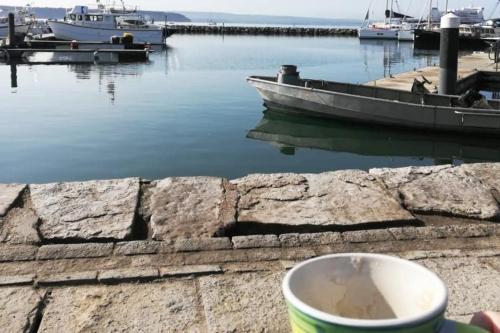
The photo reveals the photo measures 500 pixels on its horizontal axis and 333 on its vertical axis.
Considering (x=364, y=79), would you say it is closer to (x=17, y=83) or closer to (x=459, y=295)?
(x=17, y=83)

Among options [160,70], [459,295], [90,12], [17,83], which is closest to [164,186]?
[459,295]

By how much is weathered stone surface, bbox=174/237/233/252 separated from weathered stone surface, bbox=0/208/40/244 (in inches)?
31.2

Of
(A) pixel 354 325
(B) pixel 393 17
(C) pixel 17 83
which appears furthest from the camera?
(B) pixel 393 17

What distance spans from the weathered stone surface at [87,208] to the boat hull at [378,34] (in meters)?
58.3

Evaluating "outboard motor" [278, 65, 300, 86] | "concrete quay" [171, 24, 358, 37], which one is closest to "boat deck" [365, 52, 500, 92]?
"outboard motor" [278, 65, 300, 86]

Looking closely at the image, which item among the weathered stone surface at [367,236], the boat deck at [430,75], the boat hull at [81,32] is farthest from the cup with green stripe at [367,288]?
the boat hull at [81,32]

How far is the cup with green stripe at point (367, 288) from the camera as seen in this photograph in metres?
1.62

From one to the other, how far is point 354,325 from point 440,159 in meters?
10.5

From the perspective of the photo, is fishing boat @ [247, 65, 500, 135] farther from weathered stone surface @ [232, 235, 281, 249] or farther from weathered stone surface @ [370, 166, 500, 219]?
weathered stone surface @ [232, 235, 281, 249]

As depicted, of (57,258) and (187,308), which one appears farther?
(57,258)

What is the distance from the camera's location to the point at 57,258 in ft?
9.52

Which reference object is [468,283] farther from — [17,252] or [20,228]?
[20,228]

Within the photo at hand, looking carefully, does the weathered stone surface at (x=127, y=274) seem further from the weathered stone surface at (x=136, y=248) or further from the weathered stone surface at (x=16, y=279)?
the weathered stone surface at (x=16, y=279)

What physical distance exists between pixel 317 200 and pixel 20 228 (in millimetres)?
1876
